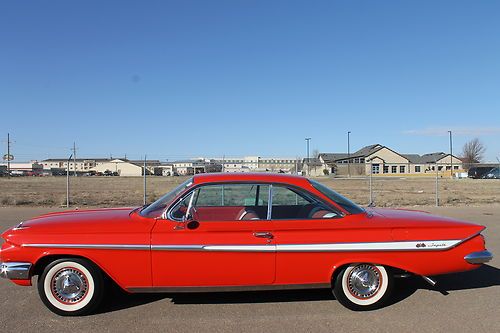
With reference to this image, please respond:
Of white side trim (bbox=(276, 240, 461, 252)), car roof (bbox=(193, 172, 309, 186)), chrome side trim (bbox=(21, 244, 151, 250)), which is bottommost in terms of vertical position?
white side trim (bbox=(276, 240, 461, 252))

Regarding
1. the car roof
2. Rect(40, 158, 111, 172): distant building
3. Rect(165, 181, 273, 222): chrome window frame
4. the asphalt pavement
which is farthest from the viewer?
Rect(40, 158, 111, 172): distant building

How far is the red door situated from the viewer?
4.04 m

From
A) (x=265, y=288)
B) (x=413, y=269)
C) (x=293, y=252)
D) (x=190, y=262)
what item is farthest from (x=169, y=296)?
(x=413, y=269)

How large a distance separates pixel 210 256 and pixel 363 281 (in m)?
1.57

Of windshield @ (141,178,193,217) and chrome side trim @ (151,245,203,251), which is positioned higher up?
windshield @ (141,178,193,217)

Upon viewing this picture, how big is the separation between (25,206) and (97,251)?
11721mm

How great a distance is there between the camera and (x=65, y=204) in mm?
14625

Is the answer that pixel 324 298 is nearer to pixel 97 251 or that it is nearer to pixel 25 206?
pixel 97 251

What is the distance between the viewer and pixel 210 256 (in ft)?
13.3

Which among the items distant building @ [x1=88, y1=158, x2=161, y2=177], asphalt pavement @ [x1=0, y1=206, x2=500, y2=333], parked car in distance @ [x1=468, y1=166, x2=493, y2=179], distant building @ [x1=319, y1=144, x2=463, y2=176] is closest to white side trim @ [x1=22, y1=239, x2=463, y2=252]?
asphalt pavement @ [x1=0, y1=206, x2=500, y2=333]

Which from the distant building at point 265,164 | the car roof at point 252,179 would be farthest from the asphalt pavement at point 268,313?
the distant building at point 265,164

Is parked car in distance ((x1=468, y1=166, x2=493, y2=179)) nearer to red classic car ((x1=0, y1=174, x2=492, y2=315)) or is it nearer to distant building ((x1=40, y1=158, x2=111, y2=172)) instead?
red classic car ((x1=0, y1=174, x2=492, y2=315))

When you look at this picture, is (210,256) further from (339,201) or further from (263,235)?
(339,201)

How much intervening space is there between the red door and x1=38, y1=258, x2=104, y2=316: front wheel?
2.02 feet
